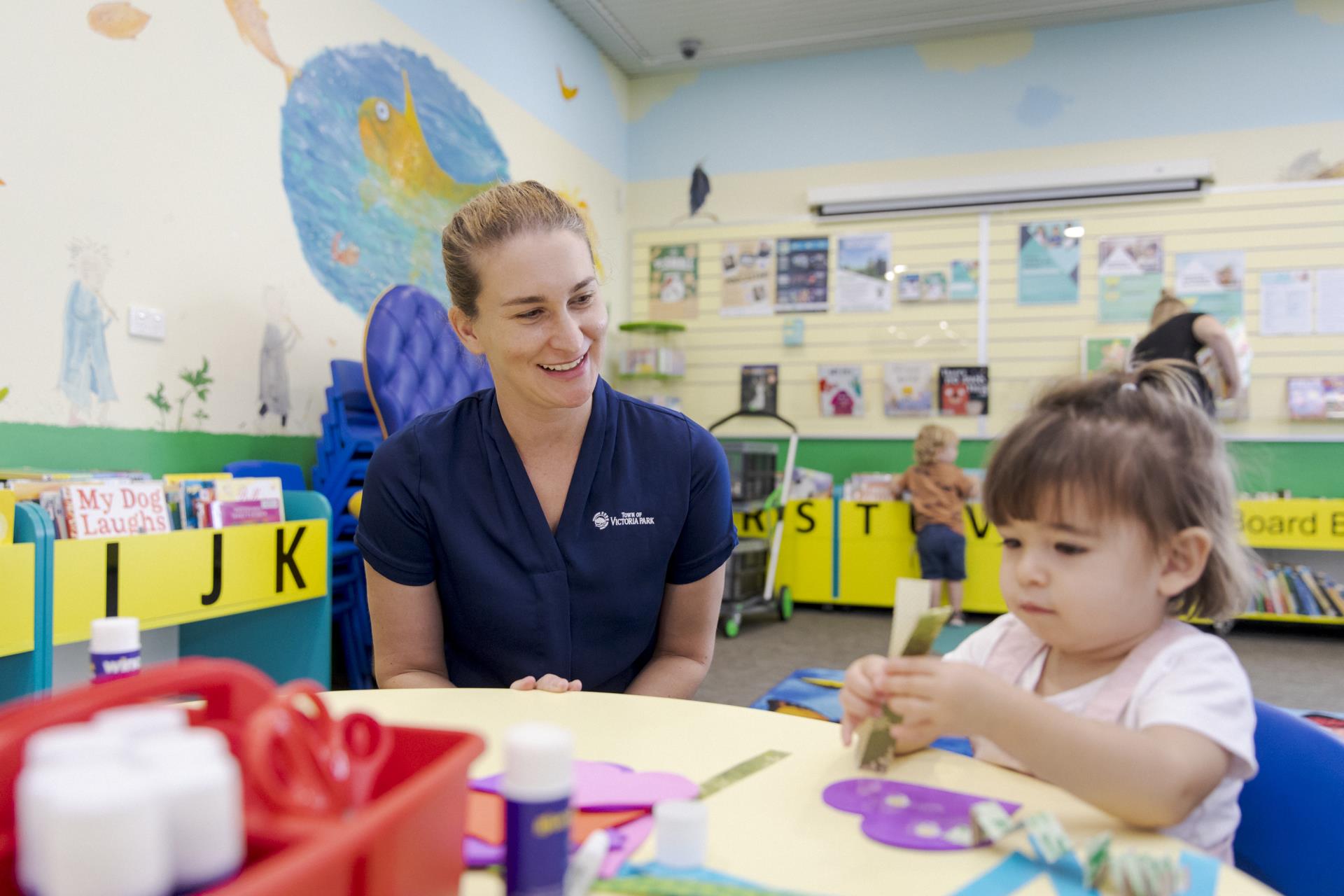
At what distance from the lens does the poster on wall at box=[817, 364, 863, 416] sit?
5098 millimetres

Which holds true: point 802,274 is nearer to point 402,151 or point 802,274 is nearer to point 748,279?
point 748,279

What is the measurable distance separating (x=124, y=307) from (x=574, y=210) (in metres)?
1.61

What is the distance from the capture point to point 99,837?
33 cm

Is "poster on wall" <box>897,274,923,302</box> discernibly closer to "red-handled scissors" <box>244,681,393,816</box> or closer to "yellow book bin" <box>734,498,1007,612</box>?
"yellow book bin" <box>734,498,1007,612</box>

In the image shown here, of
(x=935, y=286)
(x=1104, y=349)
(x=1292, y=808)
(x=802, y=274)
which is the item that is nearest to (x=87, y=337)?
(x=1292, y=808)

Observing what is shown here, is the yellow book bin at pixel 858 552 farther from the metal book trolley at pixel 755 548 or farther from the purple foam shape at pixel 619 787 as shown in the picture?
the purple foam shape at pixel 619 787

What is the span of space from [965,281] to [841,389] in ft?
2.87

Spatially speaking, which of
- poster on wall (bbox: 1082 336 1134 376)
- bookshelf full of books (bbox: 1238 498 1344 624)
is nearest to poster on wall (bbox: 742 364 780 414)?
poster on wall (bbox: 1082 336 1134 376)

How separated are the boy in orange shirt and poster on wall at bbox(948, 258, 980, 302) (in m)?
0.86

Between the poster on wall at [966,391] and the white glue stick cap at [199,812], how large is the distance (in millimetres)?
4864

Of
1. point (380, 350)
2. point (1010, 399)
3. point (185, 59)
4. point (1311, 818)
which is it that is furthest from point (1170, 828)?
point (1010, 399)

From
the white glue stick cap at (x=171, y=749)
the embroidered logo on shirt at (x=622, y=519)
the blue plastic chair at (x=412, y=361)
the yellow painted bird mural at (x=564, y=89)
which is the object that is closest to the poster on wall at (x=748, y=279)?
the yellow painted bird mural at (x=564, y=89)

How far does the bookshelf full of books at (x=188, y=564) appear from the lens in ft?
5.98

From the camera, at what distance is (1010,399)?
15.9ft
